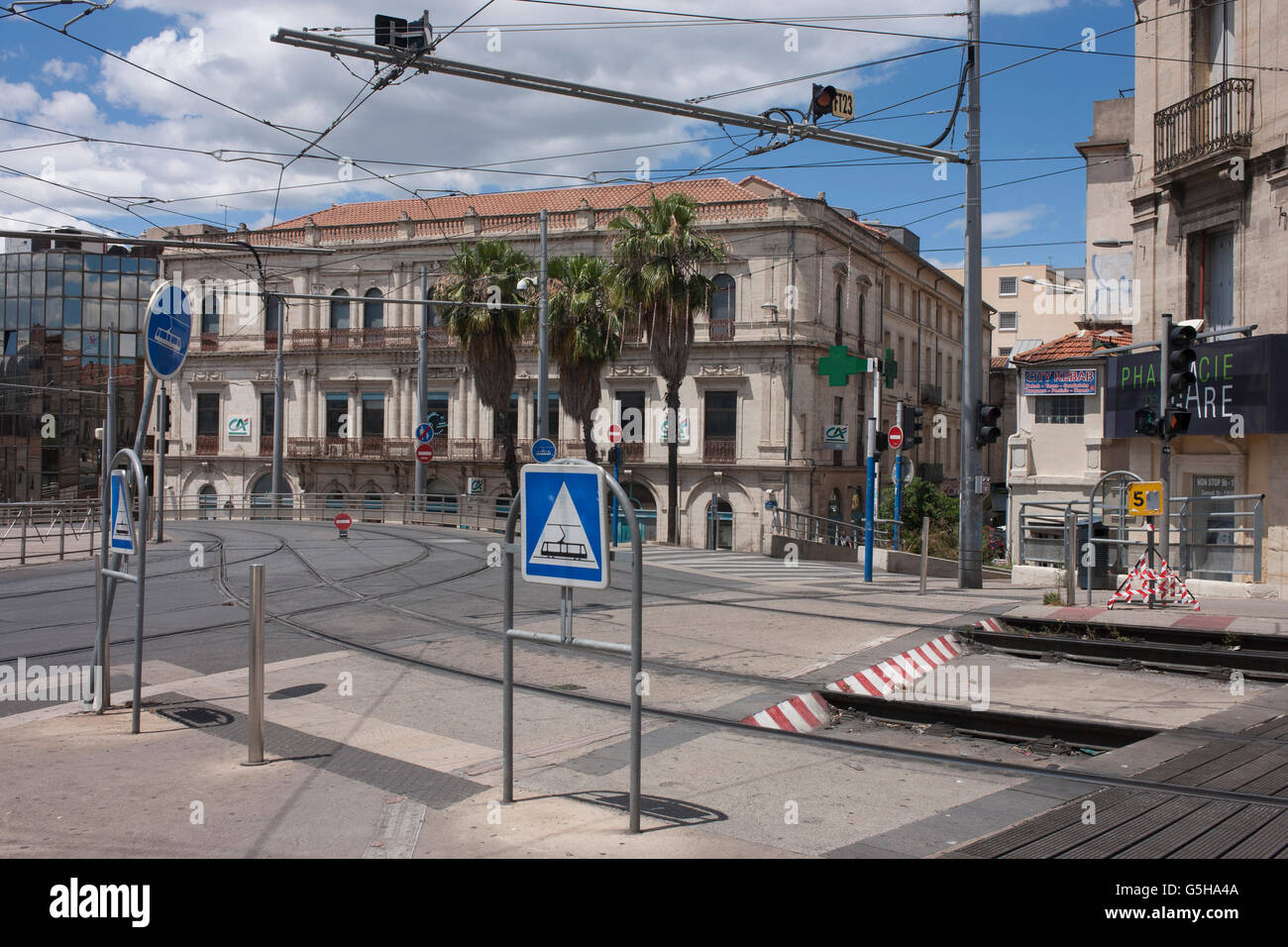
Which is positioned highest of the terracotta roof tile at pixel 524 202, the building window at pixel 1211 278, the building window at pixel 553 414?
the terracotta roof tile at pixel 524 202

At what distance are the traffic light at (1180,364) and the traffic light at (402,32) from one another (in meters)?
11.7

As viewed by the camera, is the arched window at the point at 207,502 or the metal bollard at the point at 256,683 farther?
the arched window at the point at 207,502

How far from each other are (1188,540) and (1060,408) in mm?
8453

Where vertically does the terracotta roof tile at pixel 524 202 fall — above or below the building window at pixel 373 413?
Answer: above

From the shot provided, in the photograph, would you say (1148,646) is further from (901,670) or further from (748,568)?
(748,568)

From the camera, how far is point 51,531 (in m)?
25.8

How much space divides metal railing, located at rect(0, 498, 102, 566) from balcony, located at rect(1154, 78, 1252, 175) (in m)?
23.6

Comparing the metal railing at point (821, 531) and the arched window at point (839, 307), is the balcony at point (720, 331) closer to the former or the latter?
the arched window at point (839, 307)

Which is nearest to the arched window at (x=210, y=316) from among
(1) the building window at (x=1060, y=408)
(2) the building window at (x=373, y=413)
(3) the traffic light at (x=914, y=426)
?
(2) the building window at (x=373, y=413)

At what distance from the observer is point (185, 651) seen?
11.7 metres

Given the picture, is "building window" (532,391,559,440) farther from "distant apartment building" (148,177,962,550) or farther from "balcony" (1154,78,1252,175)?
"balcony" (1154,78,1252,175)

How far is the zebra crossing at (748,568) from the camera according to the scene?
22.5 meters

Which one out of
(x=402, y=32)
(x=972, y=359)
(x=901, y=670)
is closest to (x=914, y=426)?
(x=972, y=359)
